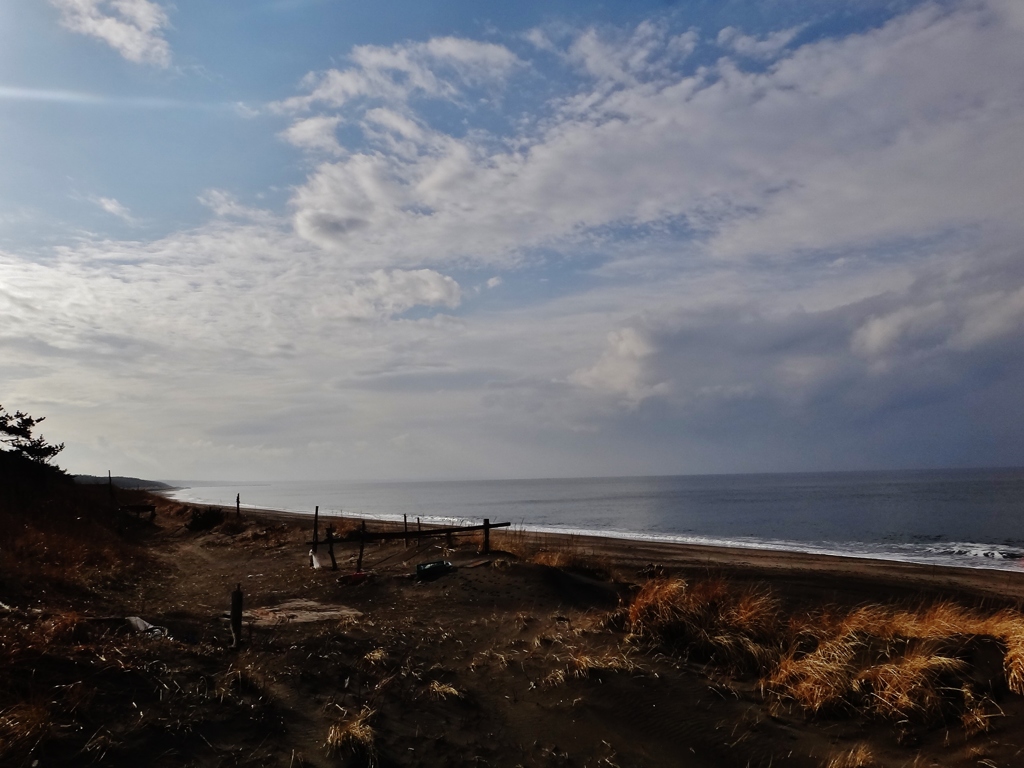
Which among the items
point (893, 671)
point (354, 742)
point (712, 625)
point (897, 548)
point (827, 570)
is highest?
point (712, 625)

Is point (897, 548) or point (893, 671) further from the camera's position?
point (897, 548)

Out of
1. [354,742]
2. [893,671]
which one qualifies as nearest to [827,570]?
[893,671]

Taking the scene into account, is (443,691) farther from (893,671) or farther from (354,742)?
(893,671)

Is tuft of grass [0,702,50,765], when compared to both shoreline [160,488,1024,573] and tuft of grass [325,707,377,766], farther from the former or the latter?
shoreline [160,488,1024,573]

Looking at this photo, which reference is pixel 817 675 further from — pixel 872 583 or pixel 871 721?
pixel 872 583

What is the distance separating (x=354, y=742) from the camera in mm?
6980

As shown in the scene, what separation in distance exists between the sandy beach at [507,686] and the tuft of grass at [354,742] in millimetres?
21

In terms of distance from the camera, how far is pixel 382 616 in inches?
498

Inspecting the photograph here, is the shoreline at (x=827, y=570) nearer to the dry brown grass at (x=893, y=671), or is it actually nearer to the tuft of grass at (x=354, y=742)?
the dry brown grass at (x=893, y=671)

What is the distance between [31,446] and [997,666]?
3800 cm

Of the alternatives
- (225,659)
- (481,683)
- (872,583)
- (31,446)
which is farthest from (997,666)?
(31,446)

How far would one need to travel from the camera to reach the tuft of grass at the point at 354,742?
6859 millimetres

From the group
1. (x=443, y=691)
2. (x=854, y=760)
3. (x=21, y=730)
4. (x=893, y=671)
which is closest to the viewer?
(x=21, y=730)

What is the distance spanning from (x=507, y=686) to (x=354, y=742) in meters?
2.62
